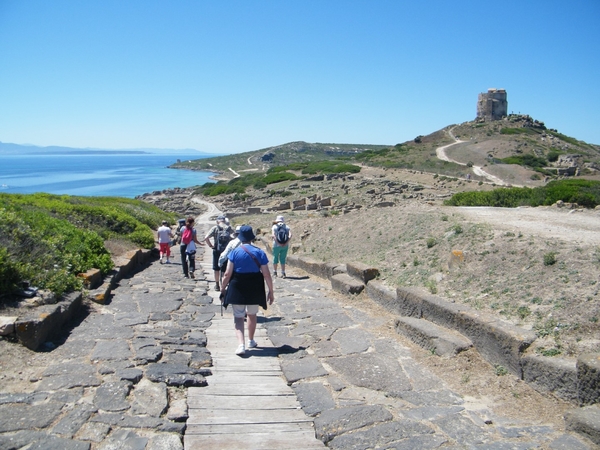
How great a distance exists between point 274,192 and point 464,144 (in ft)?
122

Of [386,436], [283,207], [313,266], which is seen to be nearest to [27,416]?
[386,436]

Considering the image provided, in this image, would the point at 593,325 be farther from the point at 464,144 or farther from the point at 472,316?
the point at 464,144

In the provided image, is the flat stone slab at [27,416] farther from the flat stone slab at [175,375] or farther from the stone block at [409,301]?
the stone block at [409,301]

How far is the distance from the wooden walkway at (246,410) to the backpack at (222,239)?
3661 mm

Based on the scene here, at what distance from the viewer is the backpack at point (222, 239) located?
388 inches

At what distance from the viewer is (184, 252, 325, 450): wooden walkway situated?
416 cm

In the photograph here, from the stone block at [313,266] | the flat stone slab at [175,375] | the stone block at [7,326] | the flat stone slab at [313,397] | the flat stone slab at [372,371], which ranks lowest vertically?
the stone block at [313,266]

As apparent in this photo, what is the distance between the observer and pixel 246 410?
4.70m

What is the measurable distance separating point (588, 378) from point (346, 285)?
19.5ft

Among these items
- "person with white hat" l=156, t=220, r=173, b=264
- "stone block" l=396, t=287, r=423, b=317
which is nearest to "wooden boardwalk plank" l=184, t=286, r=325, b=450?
"stone block" l=396, t=287, r=423, b=317

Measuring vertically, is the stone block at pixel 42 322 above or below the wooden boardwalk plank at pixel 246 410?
above

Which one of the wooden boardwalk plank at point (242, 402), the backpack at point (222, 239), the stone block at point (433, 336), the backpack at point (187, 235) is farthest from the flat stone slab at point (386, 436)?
the backpack at point (187, 235)

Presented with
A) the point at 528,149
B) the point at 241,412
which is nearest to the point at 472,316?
the point at 241,412

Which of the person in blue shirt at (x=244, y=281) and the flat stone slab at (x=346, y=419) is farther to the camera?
the person in blue shirt at (x=244, y=281)
